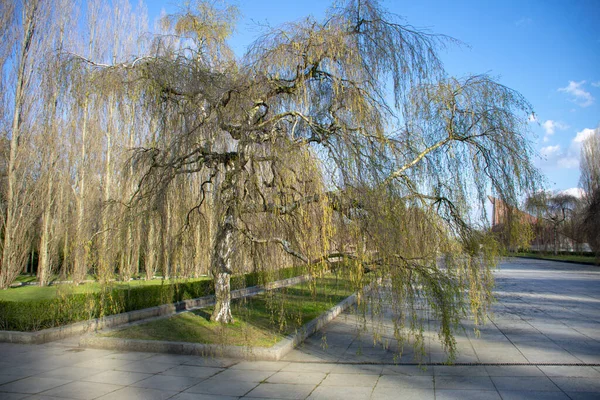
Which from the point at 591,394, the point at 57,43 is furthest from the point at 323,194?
the point at 57,43

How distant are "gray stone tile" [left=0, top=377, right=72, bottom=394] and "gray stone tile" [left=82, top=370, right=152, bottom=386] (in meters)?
0.35

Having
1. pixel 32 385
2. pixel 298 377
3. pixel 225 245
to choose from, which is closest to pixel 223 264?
pixel 225 245

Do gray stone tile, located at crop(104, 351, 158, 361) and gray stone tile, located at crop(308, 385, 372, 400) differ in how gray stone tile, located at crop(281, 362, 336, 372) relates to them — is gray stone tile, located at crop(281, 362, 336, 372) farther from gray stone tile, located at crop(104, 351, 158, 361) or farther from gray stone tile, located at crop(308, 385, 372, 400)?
gray stone tile, located at crop(104, 351, 158, 361)

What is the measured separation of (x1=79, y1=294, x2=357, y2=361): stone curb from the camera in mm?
6700

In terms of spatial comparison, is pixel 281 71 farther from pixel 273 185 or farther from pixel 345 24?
pixel 273 185

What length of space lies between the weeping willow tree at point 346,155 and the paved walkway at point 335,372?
732 millimetres

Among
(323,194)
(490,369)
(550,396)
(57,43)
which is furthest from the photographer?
(57,43)

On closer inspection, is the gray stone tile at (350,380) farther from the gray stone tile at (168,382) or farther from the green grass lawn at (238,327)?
the gray stone tile at (168,382)

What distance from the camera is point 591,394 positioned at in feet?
15.5

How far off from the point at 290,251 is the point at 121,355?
3372 mm

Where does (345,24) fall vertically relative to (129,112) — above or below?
above

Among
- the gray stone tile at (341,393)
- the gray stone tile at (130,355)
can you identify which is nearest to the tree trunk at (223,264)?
the gray stone tile at (130,355)

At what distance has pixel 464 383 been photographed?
17.4 ft

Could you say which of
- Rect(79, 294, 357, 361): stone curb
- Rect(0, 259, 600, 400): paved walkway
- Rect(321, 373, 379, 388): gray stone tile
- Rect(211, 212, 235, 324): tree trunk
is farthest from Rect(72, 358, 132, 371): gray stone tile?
Rect(321, 373, 379, 388): gray stone tile
